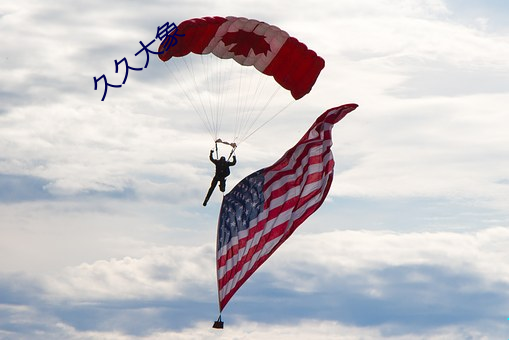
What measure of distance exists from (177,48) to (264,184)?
6.00 metres

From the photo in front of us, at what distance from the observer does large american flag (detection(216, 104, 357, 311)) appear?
113 ft

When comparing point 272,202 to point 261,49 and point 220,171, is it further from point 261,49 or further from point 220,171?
point 261,49

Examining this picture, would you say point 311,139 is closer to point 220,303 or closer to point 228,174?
point 228,174

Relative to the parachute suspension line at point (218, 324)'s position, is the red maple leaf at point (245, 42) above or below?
above

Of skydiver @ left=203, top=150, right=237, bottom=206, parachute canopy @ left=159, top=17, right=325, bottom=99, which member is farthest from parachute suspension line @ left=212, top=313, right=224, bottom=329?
parachute canopy @ left=159, top=17, right=325, bottom=99

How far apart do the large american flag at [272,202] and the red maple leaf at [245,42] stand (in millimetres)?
3660

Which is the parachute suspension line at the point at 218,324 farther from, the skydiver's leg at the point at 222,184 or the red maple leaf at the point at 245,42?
the red maple leaf at the point at 245,42

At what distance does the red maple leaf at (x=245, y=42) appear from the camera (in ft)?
119

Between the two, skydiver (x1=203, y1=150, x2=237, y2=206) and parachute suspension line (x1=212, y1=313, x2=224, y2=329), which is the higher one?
skydiver (x1=203, y1=150, x2=237, y2=206)

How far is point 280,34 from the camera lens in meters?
35.9

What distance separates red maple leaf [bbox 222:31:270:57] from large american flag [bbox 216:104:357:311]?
3.66 meters

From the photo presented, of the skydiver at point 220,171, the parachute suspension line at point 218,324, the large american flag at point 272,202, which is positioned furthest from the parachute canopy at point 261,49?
the parachute suspension line at point 218,324

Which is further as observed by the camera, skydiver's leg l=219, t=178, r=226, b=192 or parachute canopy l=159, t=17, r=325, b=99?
parachute canopy l=159, t=17, r=325, b=99

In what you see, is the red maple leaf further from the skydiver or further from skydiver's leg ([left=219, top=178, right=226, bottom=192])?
skydiver's leg ([left=219, top=178, right=226, bottom=192])
